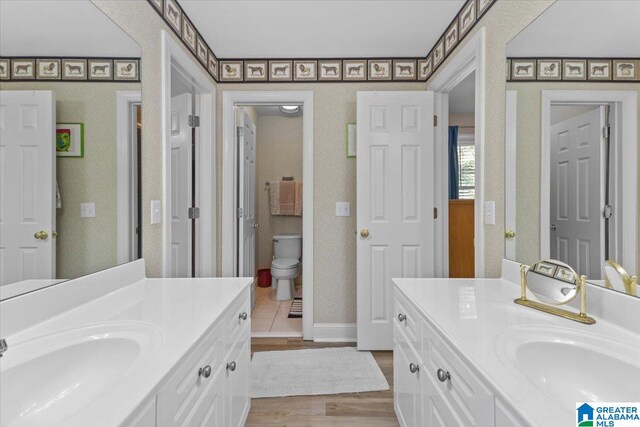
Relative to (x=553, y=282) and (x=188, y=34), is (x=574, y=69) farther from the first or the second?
(x=188, y=34)

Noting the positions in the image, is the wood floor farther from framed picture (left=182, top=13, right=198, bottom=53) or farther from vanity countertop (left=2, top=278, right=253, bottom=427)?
framed picture (left=182, top=13, right=198, bottom=53)

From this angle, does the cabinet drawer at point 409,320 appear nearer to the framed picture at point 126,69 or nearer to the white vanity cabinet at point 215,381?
the white vanity cabinet at point 215,381

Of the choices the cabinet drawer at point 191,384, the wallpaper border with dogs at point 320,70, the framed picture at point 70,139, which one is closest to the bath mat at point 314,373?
the cabinet drawer at point 191,384

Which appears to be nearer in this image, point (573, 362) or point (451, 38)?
point (573, 362)

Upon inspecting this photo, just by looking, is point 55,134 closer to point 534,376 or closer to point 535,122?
point 534,376

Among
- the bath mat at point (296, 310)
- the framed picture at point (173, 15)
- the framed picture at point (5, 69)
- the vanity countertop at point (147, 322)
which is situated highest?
the framed picture at point (173, 15)

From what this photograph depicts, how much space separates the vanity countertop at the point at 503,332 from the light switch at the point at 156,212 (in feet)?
4.32

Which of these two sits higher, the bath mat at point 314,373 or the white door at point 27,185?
the white door at point 27,185

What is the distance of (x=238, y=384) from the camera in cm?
143

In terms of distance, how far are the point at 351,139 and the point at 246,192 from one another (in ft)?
3.94

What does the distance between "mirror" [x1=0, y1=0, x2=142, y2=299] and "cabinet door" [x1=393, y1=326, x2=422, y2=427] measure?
1.36m

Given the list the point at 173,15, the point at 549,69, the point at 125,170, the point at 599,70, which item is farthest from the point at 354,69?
the point at 125,170

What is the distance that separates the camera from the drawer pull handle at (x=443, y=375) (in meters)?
0.97

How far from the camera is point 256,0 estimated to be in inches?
75.1
